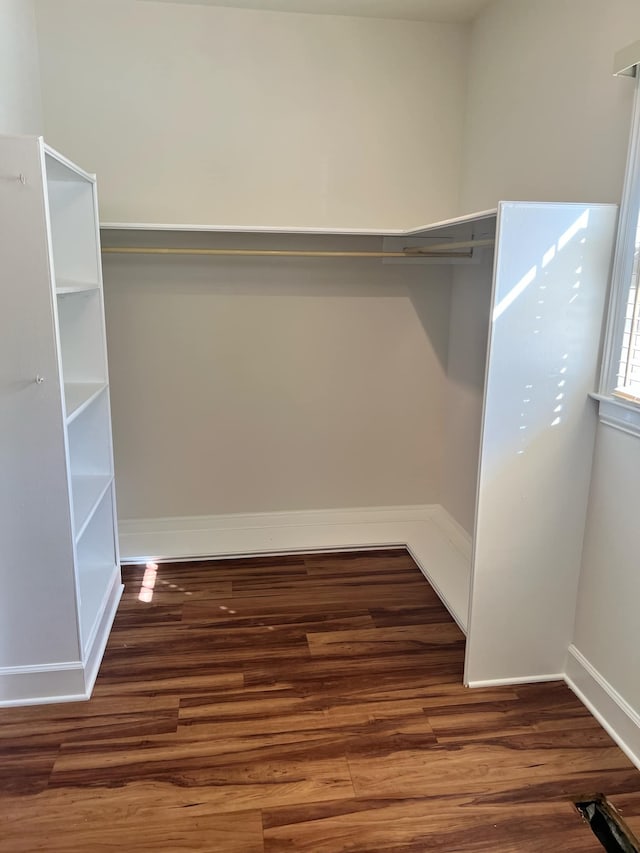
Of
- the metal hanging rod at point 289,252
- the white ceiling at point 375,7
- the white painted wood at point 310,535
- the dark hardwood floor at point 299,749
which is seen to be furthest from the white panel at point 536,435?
the white ceiling at point 375,7

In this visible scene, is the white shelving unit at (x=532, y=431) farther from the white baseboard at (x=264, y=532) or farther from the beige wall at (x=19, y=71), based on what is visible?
the white baseboard at (x=264, y=532)

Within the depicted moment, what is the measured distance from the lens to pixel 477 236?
3.01m

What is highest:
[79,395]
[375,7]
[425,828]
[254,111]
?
[375,7]

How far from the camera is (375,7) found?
2.98 m

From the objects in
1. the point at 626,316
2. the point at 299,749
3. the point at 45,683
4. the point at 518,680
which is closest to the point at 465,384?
the point at 626,316

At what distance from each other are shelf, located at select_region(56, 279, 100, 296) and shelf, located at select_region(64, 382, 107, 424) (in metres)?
0.39

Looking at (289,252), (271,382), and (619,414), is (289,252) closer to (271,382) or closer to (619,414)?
(271,382)

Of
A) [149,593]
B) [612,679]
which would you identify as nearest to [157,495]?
[149,593]

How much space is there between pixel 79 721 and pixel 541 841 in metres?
1.50

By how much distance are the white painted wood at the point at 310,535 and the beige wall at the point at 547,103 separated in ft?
5.82

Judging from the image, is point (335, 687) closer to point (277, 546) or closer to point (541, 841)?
point (541, 841)

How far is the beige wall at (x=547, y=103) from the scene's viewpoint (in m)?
2.08

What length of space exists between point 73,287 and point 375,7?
2.04 m

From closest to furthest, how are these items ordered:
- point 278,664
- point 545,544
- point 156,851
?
point 156,851
point 545,544
point 278,664
